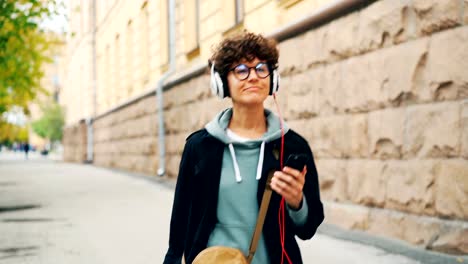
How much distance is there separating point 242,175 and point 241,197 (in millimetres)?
83

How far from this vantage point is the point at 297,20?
775 centimetres

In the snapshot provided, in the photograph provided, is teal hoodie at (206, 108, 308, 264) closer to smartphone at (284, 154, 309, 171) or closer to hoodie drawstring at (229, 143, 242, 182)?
hoodie drawstring at (229, 143, 242, 182)

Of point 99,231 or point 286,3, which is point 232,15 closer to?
point 286,3

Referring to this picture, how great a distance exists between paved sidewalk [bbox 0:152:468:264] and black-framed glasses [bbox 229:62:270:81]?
3.35 metres

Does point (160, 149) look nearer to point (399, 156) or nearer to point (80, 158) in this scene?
point (399, 156)

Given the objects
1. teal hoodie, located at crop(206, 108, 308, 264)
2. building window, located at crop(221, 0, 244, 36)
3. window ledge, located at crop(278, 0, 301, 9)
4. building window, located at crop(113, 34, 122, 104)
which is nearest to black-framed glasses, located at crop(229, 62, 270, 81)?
teal hoodie, located at crop(206, 108, 308, 264)

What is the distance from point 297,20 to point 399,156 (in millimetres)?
2654

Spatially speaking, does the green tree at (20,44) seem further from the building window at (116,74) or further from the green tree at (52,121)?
the green tree at (52,121)

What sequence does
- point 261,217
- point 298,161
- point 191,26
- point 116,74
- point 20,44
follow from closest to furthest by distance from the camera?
point 298,161 < point 261,217 < point 191,26 < point 20,44 < point 116,74

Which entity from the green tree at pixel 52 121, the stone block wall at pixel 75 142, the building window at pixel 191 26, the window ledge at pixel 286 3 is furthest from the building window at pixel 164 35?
the green tree at pixel 52 121

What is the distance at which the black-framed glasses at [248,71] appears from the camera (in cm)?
225

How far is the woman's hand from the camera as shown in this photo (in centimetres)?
197

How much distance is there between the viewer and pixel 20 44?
15688mm

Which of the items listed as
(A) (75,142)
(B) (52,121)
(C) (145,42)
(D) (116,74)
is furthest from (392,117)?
(B) (52,121)
